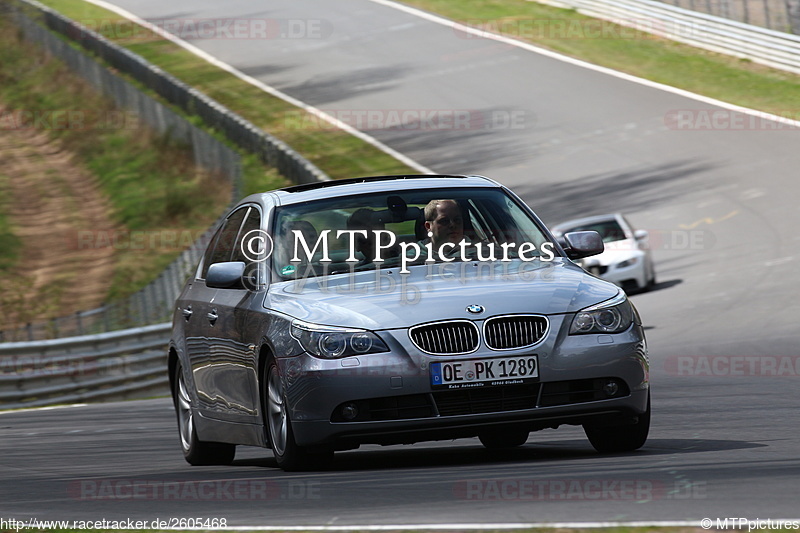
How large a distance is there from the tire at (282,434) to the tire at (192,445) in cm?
159

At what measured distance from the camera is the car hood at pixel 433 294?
7.73 metres

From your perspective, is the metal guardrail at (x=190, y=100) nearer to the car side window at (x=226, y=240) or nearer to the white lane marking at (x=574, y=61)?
the white lane marking at (x=574, y=61)

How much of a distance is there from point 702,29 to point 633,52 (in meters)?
1.86

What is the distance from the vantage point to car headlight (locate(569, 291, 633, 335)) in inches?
311

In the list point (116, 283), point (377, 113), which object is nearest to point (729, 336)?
point (116, 283)

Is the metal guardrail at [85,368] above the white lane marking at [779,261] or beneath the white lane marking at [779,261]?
beneath

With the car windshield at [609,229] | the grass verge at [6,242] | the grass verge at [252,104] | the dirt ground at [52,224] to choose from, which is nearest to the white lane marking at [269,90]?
the grass verge at [252,104]

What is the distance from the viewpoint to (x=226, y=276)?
8633 mm

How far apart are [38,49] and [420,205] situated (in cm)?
4147

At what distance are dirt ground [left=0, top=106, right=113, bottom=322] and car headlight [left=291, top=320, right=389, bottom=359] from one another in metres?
19.5

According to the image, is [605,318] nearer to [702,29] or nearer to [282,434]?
[282,434]

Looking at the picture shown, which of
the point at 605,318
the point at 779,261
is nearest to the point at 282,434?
the point at 605,318

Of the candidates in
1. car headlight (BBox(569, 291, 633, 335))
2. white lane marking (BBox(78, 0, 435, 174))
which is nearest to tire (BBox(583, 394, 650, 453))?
car headlight (BBox(569, 291, 633, 335))

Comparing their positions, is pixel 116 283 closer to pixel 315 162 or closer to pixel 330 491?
pixel 315 162
